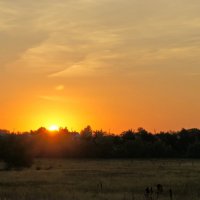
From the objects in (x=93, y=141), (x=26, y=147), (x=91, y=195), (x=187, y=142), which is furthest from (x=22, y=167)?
(x=187, y=142)

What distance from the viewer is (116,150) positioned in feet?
415

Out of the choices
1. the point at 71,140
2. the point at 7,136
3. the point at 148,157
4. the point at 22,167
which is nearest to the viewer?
→ the point at 22,167

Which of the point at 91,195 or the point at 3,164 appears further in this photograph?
the point at 3,164

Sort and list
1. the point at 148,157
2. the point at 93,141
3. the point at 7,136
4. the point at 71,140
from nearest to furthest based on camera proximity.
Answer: the point at 7,136, the point at 148,157, the point at 93,141, the point at 71,140

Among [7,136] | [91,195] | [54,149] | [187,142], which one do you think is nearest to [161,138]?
[187,142]

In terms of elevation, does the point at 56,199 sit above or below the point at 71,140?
below

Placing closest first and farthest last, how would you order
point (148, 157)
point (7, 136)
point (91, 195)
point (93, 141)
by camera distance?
point (91, 195) < point (7, 136) < point (148, 157) < point (93, 141)

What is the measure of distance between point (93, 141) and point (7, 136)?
5416 centimetres

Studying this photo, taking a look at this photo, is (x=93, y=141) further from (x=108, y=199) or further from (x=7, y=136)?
(x=108, y=199)

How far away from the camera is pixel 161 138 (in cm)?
14162

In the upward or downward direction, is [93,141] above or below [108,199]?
above

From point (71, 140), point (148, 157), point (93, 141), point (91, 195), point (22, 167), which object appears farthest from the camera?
point (71, 140)

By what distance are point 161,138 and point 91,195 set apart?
113 meters

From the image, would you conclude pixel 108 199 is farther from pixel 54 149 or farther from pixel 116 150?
pixel 54 149
